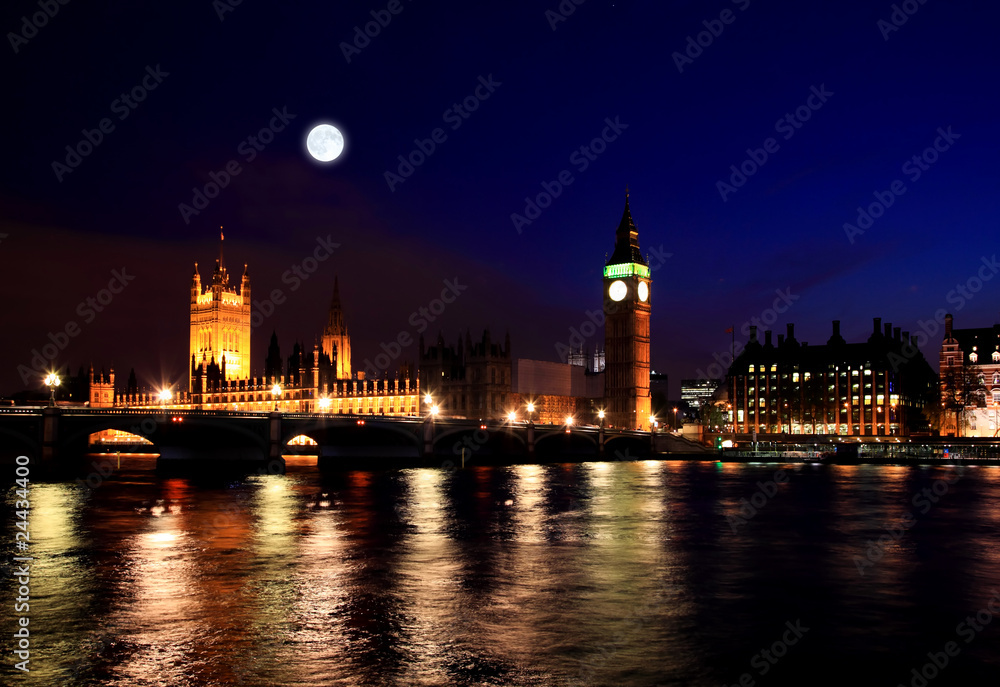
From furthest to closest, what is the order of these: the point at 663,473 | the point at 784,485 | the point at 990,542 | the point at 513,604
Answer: the point at 663,473 → the point at 784,485 → the point at 990,542 → the point at 513,604

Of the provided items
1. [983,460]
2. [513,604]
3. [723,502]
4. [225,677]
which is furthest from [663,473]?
[225,677]

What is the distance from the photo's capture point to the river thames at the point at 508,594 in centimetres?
1703

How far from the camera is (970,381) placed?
129 metres

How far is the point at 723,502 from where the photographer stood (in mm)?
51406

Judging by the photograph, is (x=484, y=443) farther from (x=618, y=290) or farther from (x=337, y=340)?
(x=337, y=340)

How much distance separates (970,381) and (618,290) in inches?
2287

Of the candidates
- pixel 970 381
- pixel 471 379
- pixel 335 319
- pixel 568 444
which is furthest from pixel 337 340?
pixel 970 381

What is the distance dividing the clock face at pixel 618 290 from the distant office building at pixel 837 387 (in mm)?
26280

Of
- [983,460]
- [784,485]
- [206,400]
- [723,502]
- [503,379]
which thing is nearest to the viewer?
[723,502]

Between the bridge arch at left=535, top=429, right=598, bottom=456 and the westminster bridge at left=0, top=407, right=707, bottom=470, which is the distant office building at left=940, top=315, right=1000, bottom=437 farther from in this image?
the bridge arch at left=535, top=429, right=598, bottom=456

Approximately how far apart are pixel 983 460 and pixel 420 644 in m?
91.8

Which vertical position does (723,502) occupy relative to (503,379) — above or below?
below

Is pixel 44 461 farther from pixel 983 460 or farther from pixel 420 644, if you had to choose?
pixel 983 460

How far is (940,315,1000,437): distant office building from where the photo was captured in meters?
128
